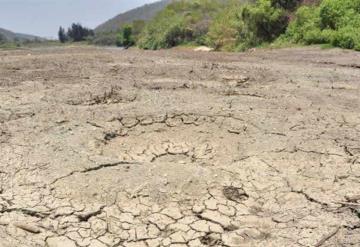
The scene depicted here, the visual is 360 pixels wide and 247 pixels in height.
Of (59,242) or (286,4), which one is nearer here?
(59,242)

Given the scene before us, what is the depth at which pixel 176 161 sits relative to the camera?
4.63 meters

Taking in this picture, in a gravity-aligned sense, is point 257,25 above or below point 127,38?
above

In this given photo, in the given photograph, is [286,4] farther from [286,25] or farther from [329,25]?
[329,25]

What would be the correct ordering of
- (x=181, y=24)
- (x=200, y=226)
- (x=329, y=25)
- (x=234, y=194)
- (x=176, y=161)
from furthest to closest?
(x=181, y=24)
(x=329, y=25)
(x=176, y=161)
(x=234, y=194)
(x=200, y=226)

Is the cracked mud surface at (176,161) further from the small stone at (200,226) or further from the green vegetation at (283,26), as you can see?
the green vegetation at (283,26)

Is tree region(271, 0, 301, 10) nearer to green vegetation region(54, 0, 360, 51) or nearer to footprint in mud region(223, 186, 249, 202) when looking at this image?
green vegetation region(54, 0, 360, 51)

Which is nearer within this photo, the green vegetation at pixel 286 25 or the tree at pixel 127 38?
the green vegetation at pixel 286 25

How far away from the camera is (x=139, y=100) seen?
6004 millimetres

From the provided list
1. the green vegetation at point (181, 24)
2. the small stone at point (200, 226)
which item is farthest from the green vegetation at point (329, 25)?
the small stone at point (200, 226)

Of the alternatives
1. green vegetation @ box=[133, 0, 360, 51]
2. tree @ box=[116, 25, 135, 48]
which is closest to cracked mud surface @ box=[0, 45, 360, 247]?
→ green vegetation @ box=[133, 0, 360, 51]

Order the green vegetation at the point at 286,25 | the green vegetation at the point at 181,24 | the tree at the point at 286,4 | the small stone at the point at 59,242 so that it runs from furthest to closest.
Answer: the green vegetation at the point at 181,24 < the tree at the point at 286,4 < the green vegetation at the point at 286,25 < the small stone at the point at 59,242

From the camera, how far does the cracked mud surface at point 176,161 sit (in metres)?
3.65

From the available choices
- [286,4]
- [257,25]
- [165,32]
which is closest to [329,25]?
[257,25]

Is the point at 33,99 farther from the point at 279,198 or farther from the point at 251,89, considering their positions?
the point at 279,198
